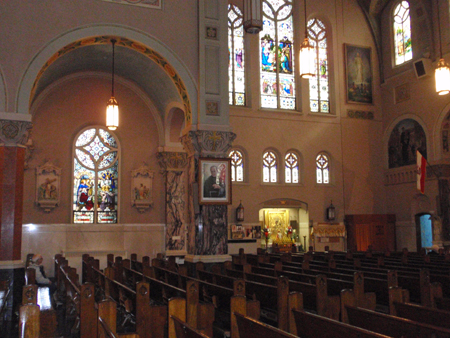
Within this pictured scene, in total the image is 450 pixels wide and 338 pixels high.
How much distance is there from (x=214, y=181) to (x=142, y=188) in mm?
4452

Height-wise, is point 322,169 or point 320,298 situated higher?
point 322,169

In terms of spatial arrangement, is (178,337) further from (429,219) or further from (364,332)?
(429,219)

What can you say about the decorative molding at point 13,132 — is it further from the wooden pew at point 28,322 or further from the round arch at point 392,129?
the round arch at point 392,129

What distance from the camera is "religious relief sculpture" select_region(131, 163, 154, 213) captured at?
15.1 metres

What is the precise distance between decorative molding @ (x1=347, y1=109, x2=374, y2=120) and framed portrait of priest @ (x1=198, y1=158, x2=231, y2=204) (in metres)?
11.3

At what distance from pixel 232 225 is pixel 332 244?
15.1 feet

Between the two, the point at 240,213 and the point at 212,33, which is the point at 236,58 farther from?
the point at 212,33

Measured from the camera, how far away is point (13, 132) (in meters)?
9.86

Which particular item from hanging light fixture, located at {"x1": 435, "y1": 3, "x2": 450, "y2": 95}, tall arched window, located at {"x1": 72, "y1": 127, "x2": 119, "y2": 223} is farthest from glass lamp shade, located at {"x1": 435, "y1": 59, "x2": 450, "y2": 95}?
tall arched window, located at {"x1": 72, "y1": 127, "x2": 119, "y2": 223}

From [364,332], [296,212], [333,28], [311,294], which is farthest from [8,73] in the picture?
[333,28]

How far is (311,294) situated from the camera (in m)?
6.35

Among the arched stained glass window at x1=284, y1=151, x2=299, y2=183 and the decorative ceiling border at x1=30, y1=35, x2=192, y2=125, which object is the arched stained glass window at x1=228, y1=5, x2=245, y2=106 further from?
the decorative ceiling border at x1=30, y1=35, x2=192, y2=125

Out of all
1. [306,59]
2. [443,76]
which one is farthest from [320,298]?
[443,76]

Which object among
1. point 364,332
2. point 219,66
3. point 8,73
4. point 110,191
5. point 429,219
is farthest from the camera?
point 429,219
